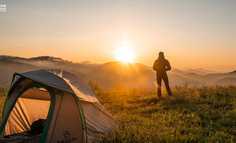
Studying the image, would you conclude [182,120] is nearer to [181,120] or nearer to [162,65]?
[181,120]

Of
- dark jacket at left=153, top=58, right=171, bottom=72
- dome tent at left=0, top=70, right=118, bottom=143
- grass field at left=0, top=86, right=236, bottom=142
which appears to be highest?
dark jacket at left=153, top=58, right=171, bottom=72

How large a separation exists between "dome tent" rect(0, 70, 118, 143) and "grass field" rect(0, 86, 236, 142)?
2.06ft

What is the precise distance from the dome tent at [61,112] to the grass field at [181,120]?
627mm

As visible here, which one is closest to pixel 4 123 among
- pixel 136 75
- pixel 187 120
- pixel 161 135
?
pixel 161 135

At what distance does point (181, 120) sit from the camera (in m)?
6.47

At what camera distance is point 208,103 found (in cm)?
866

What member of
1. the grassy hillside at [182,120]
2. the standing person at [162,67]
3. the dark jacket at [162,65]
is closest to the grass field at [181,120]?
the grassy hillside at [182,120]

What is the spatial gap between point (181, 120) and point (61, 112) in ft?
14.3

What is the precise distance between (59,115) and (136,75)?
68916 mm

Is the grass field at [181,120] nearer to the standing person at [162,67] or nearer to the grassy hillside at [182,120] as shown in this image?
the grassy hillside at [182,120]

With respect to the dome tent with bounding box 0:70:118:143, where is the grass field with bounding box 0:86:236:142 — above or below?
below

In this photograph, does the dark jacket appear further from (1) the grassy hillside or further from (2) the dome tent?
(2) the dome tent

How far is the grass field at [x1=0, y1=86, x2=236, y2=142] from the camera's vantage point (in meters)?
4.87

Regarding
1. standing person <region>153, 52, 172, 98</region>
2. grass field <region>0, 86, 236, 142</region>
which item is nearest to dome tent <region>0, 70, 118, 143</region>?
grass field <region>0, 86, 236, 142</region>
